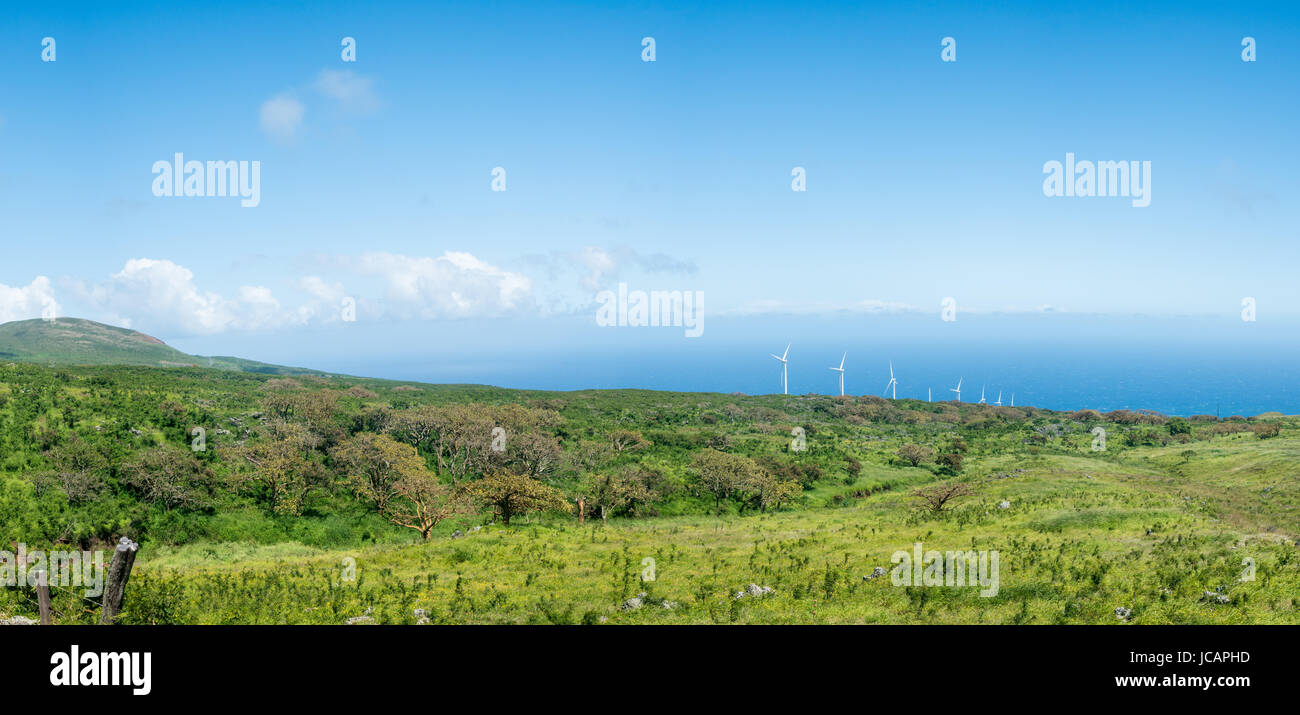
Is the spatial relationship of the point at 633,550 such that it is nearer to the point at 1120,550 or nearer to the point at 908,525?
the point at 908,525

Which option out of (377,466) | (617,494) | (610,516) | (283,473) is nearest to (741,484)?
(617,494)

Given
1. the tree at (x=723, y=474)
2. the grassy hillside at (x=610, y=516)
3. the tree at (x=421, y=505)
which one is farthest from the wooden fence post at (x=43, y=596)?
the tree at (x=723, y=474)

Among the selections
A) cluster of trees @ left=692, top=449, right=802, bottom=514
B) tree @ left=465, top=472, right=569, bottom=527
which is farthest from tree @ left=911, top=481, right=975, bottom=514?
tree @ left=465, top=472, right=569, bottom=527

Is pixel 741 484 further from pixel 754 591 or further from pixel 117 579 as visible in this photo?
pixel 117 579

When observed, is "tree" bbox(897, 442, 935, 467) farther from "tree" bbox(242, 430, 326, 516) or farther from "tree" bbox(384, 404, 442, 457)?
"tree" bbox(242, 430, 326, 516)

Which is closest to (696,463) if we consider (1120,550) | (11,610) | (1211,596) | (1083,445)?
(1120,550)

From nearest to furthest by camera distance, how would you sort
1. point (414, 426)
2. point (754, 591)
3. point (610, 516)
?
1. point (754, 591)
2. point (610, 516)
3. point (414, 426)

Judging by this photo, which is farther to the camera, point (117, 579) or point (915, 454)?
point (915, 454)

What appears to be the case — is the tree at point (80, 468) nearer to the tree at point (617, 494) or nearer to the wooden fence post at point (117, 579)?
the wooden fence post at point (117, 579)
